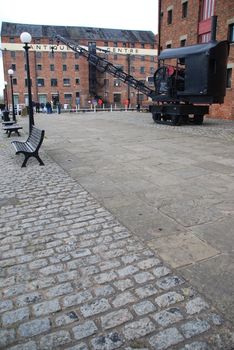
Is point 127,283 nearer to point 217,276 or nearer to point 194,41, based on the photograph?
point 217,276

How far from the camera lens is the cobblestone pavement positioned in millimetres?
2424

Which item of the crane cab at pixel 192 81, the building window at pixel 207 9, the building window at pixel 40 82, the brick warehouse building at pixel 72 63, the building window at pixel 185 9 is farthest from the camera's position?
the building window at pixel 40 82

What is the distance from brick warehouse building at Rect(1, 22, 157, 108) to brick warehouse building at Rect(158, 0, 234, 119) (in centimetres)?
3531

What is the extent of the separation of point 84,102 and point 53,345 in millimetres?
69189

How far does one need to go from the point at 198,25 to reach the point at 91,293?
25.6 metres

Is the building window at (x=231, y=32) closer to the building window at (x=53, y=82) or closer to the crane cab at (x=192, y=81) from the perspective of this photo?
the crane cab at (x=192, y=81)

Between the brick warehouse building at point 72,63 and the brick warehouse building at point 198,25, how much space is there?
35.3m

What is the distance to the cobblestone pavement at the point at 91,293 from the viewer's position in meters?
2.42

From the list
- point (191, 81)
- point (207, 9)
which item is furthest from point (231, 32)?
point (191, 81)

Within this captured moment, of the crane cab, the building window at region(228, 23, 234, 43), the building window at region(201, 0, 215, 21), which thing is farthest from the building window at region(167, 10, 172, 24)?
the crane cab

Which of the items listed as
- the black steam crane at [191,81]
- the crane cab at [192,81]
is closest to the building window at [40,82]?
the black steam crane at [191,81]

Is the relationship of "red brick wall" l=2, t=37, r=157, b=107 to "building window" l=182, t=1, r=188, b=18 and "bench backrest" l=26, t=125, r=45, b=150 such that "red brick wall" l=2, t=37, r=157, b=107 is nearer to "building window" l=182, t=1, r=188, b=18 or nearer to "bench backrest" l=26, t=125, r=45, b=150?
"building window" l=182, t=1, r=188, b=18

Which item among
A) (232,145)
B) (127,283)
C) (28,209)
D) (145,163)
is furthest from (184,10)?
(127,283)

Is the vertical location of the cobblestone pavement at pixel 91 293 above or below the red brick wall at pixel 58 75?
below
